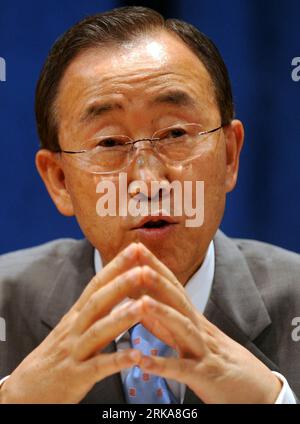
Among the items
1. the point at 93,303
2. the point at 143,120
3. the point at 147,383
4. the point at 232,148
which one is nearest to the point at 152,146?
the point at 143,120

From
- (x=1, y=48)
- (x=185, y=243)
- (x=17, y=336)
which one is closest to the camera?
(x=185, y=243)

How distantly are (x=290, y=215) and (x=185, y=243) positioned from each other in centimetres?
44

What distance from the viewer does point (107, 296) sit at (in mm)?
1152

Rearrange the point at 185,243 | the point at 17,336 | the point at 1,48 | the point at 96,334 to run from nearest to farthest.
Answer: the point at 96,334
the point at 185,243
the point at 17,336
the point at 1,48

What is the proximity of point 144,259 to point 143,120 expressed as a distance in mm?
320

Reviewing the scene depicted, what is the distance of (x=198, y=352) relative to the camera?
1.18 meters

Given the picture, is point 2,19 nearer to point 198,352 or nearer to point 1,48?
point 1,48

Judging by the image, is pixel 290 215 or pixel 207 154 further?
pixel 290 215

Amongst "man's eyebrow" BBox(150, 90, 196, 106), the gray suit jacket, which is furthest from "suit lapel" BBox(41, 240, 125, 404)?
"man's eyebrow" BBox(150, 90, 196, 106)

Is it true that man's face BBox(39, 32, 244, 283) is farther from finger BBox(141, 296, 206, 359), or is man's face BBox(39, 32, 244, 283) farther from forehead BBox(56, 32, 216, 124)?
finger BBox(141, 296, 206, 359)

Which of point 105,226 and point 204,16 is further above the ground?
point 204,16

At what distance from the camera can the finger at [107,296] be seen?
1.14 meters

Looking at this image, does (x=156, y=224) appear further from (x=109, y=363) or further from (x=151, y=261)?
(x=109, y=363)
